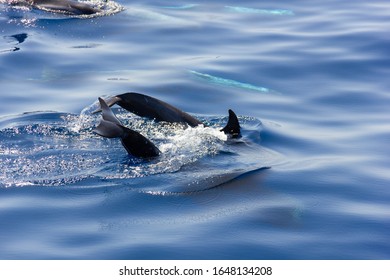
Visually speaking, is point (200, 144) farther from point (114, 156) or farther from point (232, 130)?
point (114, 156)

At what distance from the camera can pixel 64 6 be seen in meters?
16.9

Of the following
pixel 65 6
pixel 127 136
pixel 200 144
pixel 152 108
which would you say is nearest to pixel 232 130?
pixel 200 144

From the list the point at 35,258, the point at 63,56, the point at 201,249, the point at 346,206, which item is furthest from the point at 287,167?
the point at 63,56

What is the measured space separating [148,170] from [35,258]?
206cm

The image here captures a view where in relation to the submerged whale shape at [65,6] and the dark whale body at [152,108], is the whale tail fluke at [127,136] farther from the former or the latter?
the submerged whale shape at [65,6]

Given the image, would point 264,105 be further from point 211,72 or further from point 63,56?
point 63,56

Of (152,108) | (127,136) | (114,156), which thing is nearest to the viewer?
(127,136)

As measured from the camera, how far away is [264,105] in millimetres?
11523

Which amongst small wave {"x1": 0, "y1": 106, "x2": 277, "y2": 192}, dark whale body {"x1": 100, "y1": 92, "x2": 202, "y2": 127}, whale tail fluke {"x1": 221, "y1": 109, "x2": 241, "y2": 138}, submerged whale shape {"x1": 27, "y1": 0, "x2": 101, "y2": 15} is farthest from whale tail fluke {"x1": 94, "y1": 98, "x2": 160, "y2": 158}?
submerged whale shape {"x1": 27, "y1": 0, "x2": 101, "y2": 15}

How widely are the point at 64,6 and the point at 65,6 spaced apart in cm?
2

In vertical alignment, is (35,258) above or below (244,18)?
below

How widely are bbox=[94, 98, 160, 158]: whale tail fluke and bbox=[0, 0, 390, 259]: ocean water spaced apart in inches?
4.6

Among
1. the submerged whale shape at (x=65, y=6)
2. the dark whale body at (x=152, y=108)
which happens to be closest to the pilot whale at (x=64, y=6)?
the submerged whale shape at (x=65, y=6)

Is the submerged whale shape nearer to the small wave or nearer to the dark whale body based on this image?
the small wave
